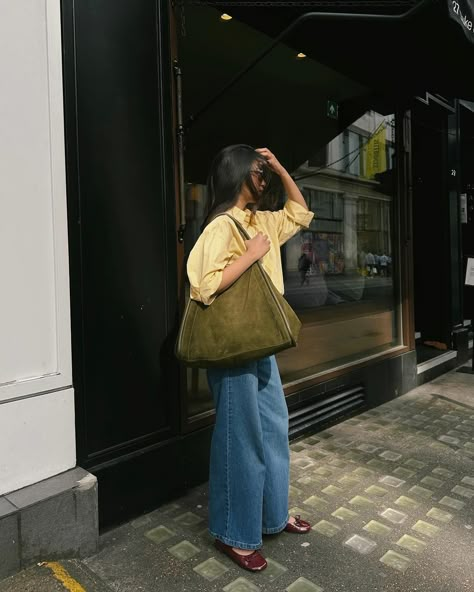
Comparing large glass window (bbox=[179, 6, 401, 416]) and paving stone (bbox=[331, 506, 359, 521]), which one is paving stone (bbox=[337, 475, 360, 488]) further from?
large glass window (bbox=[179, 6, 401, 416])

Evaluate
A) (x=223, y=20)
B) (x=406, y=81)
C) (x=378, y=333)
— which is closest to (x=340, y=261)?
(x=378, y=333)

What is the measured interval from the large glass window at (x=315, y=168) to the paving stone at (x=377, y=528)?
1238 mm

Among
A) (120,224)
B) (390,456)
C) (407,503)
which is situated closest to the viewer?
(120,224)

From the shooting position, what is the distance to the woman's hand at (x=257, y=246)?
2.13 metres

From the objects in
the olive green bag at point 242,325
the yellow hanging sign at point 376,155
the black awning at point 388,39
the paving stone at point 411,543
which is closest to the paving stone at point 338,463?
the paving stone at point 411,543

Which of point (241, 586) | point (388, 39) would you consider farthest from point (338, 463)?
point (388, 39)

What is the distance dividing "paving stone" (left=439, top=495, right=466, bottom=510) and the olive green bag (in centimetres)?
159

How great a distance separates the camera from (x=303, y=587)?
2.11m

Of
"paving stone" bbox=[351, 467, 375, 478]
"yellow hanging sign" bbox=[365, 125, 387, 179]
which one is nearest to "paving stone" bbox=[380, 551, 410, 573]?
"paving stone" bbox=[351, 467, 375, 478]

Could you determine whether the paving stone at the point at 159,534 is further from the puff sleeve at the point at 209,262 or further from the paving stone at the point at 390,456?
the paving stone at the point at 390,456

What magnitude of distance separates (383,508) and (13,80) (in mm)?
2949

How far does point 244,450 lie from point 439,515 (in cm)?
133

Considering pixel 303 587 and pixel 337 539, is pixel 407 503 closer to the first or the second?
pixel 337 539

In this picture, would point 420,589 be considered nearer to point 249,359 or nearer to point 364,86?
point 249,359
